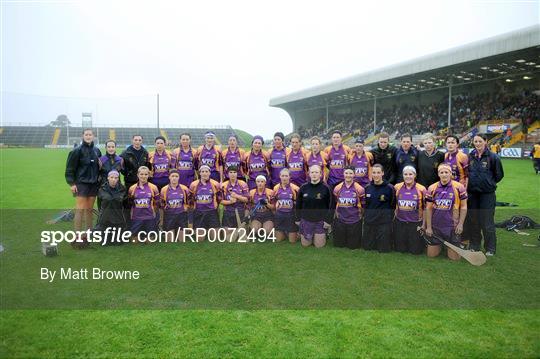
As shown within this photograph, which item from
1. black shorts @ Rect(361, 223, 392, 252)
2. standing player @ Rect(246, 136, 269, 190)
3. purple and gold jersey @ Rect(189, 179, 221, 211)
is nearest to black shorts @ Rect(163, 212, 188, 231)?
purple and gold jersey @ Rect(189, 179, 221, 211)

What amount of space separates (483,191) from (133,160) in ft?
19.9

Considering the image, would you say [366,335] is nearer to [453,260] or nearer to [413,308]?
[413,308]

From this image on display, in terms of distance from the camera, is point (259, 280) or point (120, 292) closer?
point (120, 292)

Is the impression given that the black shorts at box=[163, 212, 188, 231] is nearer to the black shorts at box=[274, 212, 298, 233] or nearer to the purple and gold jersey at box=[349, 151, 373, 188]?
the black shorts at box=[274, 212, 298, 233]

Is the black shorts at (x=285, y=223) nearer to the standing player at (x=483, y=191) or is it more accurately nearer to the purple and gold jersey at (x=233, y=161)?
the purple and gold jersey at (x=233, y=161)

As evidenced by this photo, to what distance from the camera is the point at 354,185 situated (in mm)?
6785

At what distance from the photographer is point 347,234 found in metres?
6.57

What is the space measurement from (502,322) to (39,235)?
7269 mm

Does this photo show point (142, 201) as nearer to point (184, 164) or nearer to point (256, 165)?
point (184, 164)

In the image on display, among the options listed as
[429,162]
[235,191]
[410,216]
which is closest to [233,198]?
[235,191]

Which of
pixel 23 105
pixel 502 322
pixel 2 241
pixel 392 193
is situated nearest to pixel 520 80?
pixel 392 193

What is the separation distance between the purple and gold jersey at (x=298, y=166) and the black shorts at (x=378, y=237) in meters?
1.89

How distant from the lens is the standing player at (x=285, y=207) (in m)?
7.09

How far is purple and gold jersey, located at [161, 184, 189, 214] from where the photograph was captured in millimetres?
7156
